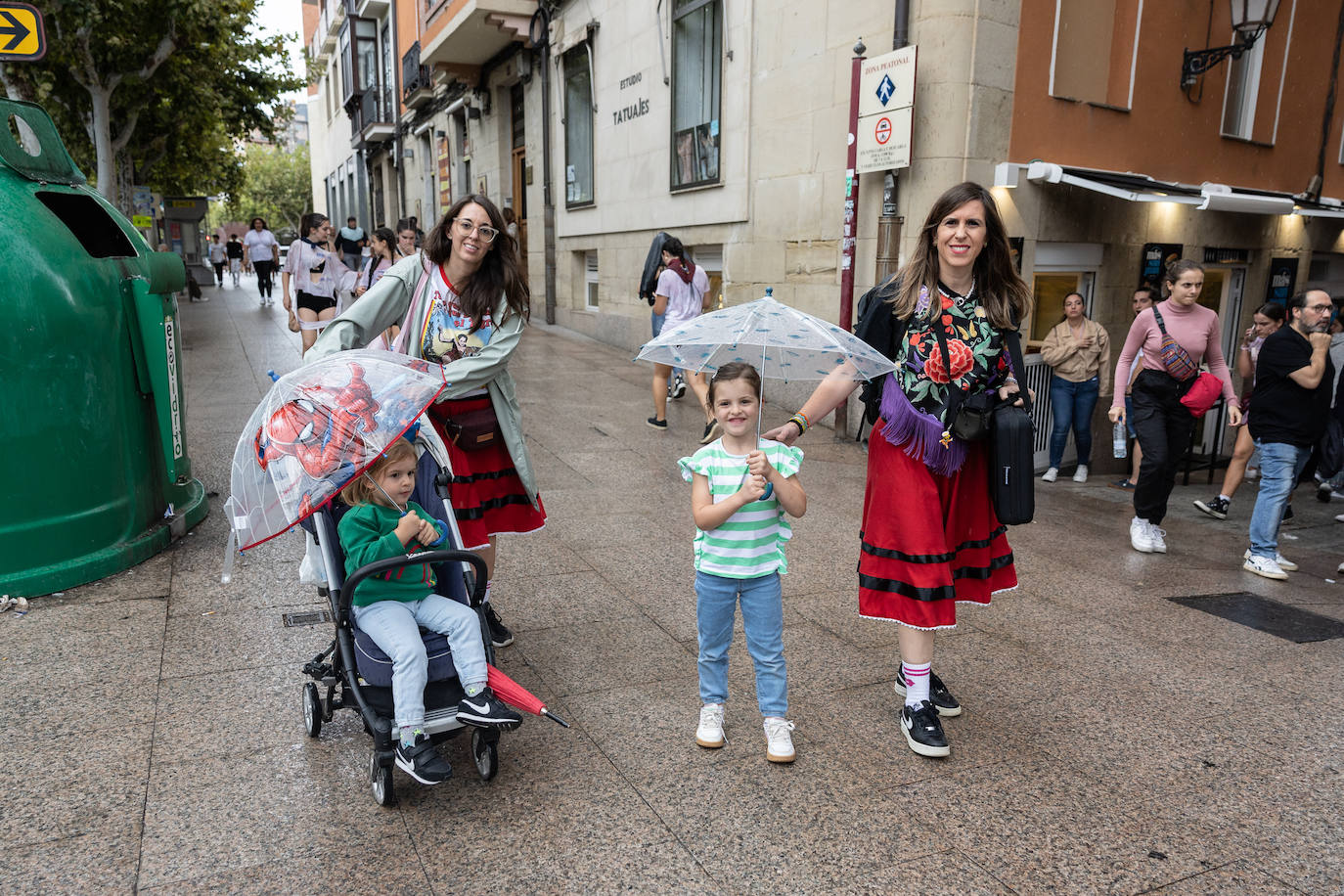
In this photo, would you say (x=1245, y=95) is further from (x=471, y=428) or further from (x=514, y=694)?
(x=514, y=694)

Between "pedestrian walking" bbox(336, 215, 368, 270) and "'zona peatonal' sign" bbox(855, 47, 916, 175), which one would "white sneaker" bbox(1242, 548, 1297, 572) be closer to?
"'zona peatonal' sign" bbox(855, 47, 916, 175)

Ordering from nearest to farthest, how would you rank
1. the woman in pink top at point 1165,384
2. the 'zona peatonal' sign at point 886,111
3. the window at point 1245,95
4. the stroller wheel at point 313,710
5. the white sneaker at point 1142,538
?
the stroller wheel at point 313,710, the woman in pink top at point 1165,384, the white sneaker at point 1142,538, the 'zona peatonal' sign at point 886,111, the window at point 1245,95

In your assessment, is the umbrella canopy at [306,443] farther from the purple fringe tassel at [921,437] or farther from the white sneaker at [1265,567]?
the white sneaker at [1265,567]

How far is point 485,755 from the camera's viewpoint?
10.1ft

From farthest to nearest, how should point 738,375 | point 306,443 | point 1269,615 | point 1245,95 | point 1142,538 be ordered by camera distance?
point 1245,95
point 1142,538
point 1269,615
point 738,375
point 306,443

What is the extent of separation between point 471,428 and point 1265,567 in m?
5.16

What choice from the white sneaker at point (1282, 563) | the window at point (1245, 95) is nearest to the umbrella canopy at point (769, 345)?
the white sneaker at point (1282, 563)

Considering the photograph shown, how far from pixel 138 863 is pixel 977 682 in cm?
310

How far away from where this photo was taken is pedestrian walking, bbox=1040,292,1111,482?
28.8 ft

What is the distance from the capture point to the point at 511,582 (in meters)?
5.00

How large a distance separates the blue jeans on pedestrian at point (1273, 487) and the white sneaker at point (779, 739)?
14.1ft

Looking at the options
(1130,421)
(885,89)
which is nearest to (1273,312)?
(1130,421)

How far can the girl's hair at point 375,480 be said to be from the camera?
2.97 metres

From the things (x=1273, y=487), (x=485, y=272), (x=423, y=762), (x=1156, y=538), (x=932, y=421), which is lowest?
(x=1156, y=538)
